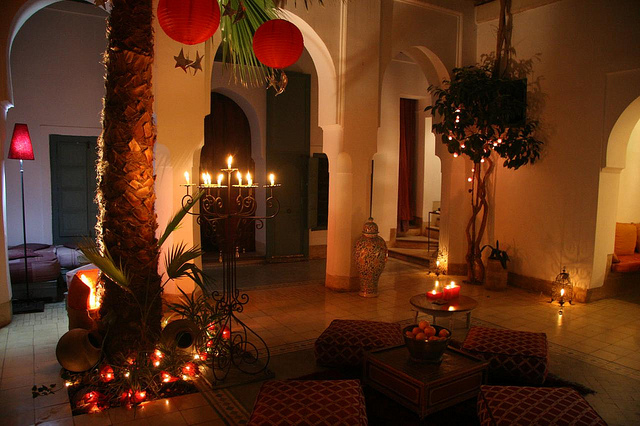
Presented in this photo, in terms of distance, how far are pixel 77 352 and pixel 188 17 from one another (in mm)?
2860

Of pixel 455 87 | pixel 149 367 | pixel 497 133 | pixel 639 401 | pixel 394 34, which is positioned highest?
pixel 394 34

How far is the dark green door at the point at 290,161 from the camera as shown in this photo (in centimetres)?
987

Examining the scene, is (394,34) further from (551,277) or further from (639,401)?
(639,401)

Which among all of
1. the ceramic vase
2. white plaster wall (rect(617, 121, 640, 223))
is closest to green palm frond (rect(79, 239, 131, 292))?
the ceramic vase

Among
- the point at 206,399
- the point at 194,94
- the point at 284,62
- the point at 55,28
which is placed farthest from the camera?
the point at 55,28

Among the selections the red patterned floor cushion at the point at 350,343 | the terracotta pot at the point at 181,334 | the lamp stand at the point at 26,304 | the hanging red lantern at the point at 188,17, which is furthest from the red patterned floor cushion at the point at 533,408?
the lamp stand at the point at 26,304

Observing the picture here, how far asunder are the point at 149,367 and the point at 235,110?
691 cm

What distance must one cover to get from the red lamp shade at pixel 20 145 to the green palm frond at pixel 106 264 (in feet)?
11.8

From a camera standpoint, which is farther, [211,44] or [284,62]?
[211,44]

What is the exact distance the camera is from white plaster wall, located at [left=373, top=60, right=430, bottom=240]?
11188 mm

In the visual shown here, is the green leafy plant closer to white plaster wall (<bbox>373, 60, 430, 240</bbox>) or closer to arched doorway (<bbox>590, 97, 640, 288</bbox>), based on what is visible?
arched doorway (<bbox>590, 97, 640, 288</bbox>)

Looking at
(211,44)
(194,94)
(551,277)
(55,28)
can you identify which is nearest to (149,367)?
(194,94)

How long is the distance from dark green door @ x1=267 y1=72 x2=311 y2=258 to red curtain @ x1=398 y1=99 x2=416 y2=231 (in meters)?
2.84

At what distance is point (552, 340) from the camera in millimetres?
5684
